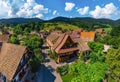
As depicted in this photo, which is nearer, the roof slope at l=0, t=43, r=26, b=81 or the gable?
the roof slope at l=0, t=43, r=26, b=81

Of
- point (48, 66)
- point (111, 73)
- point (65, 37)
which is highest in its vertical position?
point (65, 37)

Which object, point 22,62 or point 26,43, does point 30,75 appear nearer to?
point 22,62

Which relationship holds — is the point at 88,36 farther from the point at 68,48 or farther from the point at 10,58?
the point at 10,58

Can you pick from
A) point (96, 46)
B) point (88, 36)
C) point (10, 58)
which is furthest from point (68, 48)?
point (88, 36)

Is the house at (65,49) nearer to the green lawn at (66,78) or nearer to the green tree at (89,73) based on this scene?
the green lawn at (66,78)

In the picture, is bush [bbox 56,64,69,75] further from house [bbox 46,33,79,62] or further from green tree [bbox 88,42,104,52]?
green tree [bbox 88,42,104,52]

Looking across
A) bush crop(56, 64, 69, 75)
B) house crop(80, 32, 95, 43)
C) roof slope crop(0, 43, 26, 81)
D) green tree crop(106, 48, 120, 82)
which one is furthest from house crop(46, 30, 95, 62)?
house crop(80, 32, 95, 43)

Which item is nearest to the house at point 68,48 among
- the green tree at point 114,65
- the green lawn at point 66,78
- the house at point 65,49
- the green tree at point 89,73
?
the house at point 65,49

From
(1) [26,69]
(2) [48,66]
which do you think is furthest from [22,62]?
(2) [48,66]
